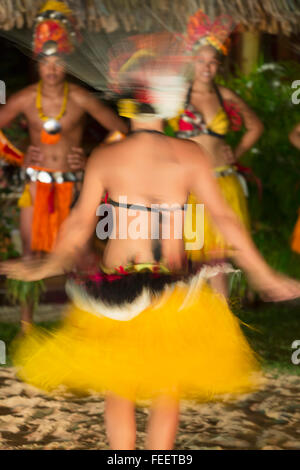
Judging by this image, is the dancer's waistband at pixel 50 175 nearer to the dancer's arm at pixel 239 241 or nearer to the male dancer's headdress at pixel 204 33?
the male dancer's headdress at pixel 204 33

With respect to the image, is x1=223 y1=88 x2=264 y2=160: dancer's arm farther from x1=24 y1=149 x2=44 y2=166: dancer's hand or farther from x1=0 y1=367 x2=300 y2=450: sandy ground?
x1=0 y1=367 x2=300 y2=450: sandy ground

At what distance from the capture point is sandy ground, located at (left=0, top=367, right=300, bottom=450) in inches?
149

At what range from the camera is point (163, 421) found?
2.96m

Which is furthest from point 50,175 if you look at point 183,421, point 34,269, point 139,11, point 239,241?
point 239,241

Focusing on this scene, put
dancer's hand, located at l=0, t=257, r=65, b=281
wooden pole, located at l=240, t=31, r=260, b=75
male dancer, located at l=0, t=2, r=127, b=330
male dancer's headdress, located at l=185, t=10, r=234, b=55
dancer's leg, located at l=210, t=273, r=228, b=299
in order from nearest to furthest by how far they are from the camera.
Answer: dancer's hand, located at l=0, t=257, r=65, b=281, dancer's leg, located at l=210, t=273, r=228, b=299, male dancer's headdress, located at l=185, t=10, r=234, b=55, male dancer, located at l=0, t=2, r=127, b=330, wooden pole, located at l=240, t=31, r=260, b=75

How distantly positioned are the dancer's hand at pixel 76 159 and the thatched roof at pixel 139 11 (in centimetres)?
79

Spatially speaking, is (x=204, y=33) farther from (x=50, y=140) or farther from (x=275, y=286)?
(x=275, y=286)

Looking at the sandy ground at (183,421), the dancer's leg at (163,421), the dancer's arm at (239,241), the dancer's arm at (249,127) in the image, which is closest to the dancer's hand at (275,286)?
the dancer's arm at (239,241)

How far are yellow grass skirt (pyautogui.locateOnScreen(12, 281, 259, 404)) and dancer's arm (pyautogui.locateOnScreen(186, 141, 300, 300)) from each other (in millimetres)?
161

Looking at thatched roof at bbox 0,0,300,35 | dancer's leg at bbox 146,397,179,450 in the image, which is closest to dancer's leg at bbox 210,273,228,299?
thatched roof at bbox 0,0,300,35

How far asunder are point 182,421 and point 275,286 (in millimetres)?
1381

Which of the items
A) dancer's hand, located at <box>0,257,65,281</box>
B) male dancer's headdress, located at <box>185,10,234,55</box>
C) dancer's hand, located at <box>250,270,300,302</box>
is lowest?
dancer's hand, located at <box>250,270,300,302</box>

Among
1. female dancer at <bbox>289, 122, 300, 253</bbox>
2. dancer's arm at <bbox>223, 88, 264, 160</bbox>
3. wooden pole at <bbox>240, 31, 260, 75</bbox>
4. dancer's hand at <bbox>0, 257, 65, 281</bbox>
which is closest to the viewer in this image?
dancer's hand at <bbox>0, 257, 65, 281</bbox>

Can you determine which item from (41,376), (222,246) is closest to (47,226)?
(222,246)
